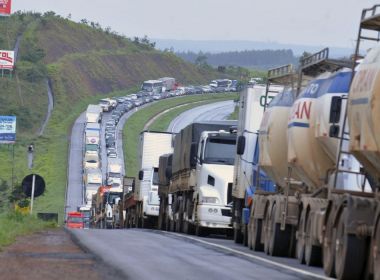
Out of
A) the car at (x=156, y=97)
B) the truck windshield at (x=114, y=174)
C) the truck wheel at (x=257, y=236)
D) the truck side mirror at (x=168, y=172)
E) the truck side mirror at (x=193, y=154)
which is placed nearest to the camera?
the truck wheel at (x=257, y=236)

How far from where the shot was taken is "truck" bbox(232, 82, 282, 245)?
32656mm

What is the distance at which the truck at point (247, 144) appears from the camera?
3266cm

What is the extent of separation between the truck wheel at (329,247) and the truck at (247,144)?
1231 cm

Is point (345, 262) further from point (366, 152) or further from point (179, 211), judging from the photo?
point (179, 211)

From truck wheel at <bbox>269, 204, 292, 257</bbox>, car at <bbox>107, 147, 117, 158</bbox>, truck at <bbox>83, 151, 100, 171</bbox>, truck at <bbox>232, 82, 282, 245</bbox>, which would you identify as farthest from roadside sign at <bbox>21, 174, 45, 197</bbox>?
car at <bbox>107, 147, 117, 158</bbox>

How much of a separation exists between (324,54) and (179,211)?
19957mm

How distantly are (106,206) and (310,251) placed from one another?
167 feet

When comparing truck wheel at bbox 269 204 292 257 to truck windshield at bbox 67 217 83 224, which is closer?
truck wheel at bbox 269 204 292 257

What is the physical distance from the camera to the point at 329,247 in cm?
1966

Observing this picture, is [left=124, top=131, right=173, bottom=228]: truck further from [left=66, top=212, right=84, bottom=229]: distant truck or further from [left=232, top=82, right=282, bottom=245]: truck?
[left=232, top=82, right=282, bottom=245]: truck

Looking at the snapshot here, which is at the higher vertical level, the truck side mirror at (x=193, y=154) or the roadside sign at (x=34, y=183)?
the truck side mirror at (x=193, y=154)

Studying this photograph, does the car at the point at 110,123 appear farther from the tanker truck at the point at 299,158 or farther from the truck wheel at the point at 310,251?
the truck wheel at the point at 310,251

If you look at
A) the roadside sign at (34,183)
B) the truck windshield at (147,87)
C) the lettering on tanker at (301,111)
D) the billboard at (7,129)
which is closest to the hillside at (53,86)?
the truck windshield at (147,87)

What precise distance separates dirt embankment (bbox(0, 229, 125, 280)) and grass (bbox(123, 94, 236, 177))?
281 feet
